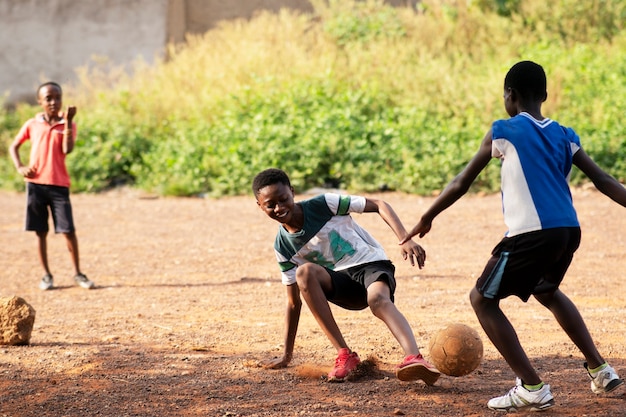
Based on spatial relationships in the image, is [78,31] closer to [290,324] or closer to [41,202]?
[41,202]

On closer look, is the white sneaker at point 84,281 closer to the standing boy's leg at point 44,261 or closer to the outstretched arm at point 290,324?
the standing boy's leg at point 44,261

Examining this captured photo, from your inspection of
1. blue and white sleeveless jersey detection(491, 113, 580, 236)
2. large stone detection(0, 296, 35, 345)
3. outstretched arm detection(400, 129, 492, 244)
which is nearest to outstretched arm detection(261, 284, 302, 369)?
outstretched arm detection(400, 129, 492, 244)

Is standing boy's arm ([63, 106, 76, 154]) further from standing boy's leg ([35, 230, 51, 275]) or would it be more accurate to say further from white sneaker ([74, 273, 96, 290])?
white sneaker ([74, 273, 96, 290])

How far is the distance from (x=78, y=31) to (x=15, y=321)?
13354mm

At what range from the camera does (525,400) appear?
3.74m

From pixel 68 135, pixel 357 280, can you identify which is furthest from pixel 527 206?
pixel 68 135

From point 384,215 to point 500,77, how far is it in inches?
398

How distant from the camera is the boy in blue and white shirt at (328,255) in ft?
14.4

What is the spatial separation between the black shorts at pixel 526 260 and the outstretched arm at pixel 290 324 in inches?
47.3

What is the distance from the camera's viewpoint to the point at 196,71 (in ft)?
52.3

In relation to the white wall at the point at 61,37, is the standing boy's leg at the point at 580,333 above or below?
below

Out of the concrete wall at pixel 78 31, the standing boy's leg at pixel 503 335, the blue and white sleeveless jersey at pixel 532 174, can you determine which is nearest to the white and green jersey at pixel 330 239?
the standing boy's leg at pixel 503 335

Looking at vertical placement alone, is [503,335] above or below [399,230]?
below

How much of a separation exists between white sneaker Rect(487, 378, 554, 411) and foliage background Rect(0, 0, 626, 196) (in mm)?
8040
